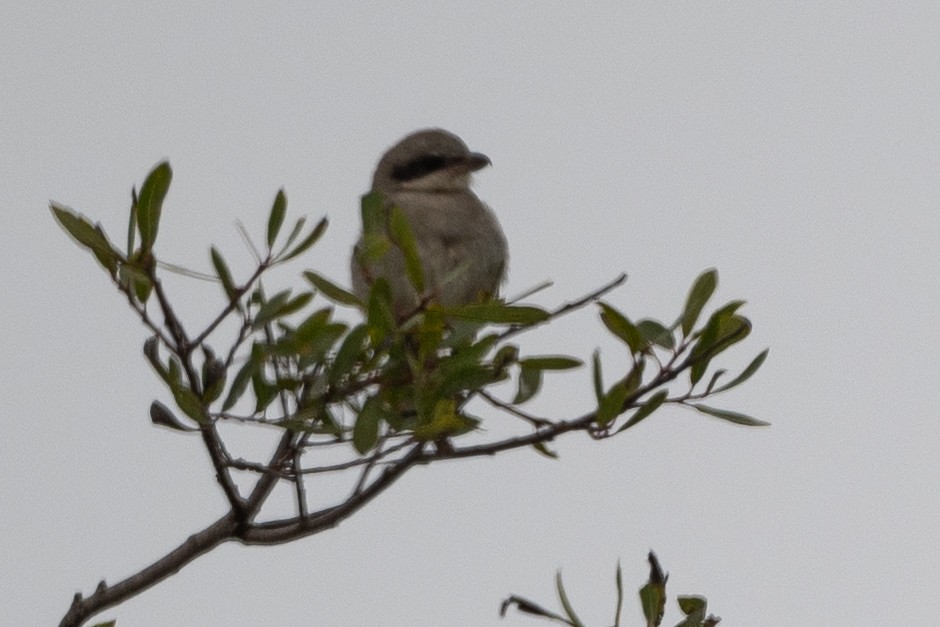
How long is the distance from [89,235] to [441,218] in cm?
268

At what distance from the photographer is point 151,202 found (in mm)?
2539

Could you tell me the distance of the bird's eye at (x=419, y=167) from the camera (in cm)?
560

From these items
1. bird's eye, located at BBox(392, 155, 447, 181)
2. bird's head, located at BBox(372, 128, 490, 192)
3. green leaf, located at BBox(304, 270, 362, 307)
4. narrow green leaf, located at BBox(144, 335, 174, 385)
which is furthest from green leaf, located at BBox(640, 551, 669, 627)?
bird's eye, located at BBox(392, 155, 447, 181)

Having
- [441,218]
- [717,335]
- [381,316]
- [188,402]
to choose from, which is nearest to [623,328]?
[717,335]

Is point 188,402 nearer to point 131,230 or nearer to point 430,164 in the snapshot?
point 131,230

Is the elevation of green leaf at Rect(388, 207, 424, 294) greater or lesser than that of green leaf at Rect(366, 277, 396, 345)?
greater

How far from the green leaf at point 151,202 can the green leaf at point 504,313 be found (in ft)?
1.99

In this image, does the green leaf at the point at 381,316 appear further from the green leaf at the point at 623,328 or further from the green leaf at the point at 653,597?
the green leaf at the point at 653,597

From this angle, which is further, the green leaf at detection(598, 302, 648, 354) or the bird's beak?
the bird's beak

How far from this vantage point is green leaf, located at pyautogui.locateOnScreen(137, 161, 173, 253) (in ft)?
8.28

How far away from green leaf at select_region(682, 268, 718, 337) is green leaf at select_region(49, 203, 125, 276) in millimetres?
1154

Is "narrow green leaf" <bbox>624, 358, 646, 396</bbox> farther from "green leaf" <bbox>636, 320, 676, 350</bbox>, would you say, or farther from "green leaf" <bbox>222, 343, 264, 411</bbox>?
"green leaf" <bbox>222, 343, 264, 411</bbox>

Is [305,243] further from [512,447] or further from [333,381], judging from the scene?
[512,447]

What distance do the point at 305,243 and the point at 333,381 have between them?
1.10 feet
